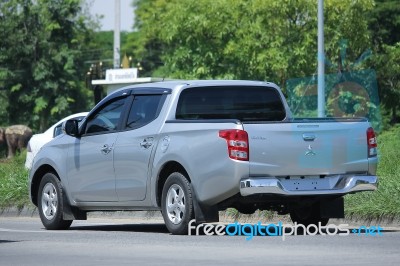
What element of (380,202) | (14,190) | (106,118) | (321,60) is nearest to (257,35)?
(321,60)

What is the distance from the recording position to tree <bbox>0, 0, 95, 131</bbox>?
68312 mm

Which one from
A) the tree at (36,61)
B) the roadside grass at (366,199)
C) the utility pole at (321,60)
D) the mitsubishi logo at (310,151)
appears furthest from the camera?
the tree at (36,61)

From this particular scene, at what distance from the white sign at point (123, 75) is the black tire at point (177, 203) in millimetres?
25531

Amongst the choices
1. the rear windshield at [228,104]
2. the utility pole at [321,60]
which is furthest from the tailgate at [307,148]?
the utility pole at [321,60]

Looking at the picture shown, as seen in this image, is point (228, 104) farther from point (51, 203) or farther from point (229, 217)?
point (51, 203)

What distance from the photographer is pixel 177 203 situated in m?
14.6

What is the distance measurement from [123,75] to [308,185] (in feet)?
89.3

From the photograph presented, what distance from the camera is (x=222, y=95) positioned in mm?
15414

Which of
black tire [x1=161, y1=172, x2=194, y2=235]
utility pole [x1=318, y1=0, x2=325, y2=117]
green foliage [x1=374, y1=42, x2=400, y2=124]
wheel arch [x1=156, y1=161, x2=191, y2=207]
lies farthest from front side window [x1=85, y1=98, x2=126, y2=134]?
green foliage [x1=374, y1=42, x2=400, y2=124]

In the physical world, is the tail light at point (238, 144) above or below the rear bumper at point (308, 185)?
above

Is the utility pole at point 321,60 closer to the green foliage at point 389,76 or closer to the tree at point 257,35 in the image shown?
the tree at point 257,35

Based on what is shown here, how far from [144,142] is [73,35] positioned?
5739 centimetres

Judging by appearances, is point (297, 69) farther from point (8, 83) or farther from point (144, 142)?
point (144, 142)

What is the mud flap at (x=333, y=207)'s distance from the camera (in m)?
15.0
